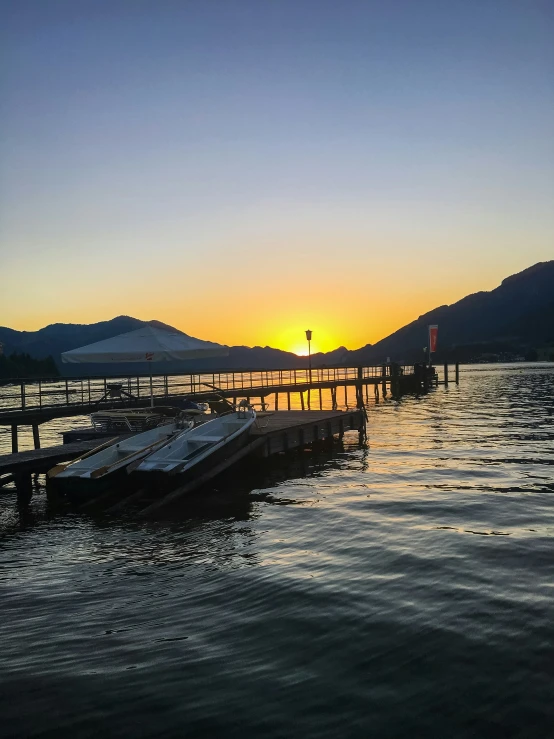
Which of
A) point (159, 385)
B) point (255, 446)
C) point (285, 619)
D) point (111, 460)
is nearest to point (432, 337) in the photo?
point (159, 385)

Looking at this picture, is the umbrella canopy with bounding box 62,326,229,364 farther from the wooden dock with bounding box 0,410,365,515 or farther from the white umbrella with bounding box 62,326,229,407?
the wooden dock with bounding box 0,410,365,515

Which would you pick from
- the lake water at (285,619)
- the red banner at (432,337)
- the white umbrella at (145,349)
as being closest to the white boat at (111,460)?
the lake water at (285,619)

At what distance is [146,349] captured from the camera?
822 inches

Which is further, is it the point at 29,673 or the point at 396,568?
the point at 396,568

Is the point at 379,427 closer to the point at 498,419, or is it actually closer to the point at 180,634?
the point at 498,419

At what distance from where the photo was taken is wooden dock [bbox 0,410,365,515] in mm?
16172

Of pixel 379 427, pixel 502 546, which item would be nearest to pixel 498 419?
pixel 379 427

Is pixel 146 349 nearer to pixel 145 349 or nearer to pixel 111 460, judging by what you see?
pixel 145 349

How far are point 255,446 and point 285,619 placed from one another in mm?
11622

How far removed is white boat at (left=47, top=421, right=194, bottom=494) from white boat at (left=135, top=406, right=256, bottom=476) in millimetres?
277

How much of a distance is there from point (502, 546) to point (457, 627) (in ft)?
13.0

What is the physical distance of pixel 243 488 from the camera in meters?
18.5

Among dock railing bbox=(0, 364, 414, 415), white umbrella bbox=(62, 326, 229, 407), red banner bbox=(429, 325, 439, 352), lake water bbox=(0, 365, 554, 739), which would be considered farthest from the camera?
red banner bbox=(429, 325, 439, 352)

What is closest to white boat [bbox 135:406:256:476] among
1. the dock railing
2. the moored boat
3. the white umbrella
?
the moored boat
